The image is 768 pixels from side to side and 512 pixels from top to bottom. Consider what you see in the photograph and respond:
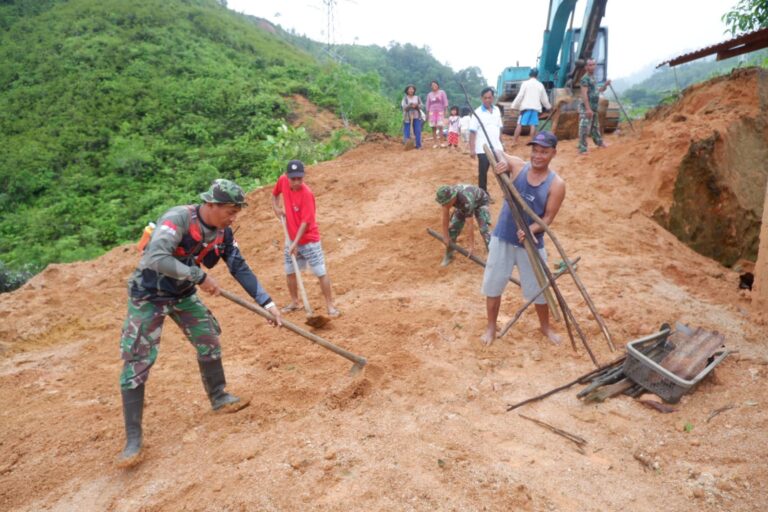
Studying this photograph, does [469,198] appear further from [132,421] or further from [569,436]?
[132,421]

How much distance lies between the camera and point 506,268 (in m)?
3.85

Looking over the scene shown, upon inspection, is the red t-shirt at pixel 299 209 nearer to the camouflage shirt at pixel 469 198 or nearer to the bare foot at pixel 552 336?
the camouflage shirt at pixel 469 198

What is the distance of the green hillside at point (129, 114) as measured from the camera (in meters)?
12.6

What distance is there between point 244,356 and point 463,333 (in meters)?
2.02

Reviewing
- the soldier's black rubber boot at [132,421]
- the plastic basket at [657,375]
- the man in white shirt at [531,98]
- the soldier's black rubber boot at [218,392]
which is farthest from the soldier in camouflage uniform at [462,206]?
the soldier's black rubber boot at [132,421]

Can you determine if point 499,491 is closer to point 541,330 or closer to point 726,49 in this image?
point 541,330

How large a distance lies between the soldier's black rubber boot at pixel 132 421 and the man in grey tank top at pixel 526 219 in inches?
103

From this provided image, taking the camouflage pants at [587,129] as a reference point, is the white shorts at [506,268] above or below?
below

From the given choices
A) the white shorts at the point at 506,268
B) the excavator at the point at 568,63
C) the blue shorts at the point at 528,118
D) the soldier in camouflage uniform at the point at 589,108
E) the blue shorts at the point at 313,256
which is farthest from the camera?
the excavator at the point at 568,63

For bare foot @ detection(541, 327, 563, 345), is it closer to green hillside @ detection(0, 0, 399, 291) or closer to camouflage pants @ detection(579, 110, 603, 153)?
camouflage pants @ detection(579, 110, 603, 153)

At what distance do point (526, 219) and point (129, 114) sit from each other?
16908mm

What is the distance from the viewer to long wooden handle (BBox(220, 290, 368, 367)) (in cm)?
321

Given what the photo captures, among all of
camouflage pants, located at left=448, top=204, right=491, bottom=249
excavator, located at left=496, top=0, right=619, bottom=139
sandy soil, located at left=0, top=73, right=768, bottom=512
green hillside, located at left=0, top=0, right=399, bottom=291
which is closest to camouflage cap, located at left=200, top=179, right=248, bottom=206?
sandy soil, located at left=0, top=73, right=768, bottom=512

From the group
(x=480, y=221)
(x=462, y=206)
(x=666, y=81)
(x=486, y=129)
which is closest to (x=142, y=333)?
(x=462, y=206)
